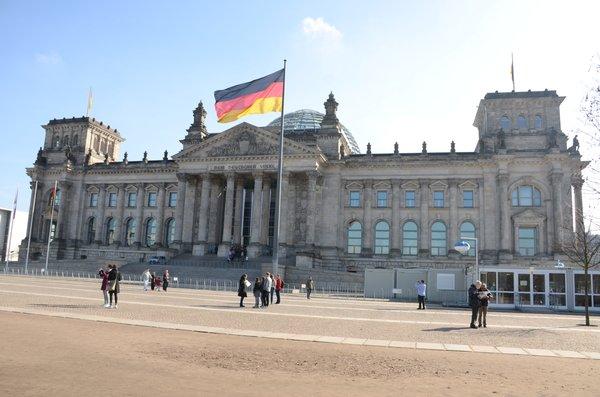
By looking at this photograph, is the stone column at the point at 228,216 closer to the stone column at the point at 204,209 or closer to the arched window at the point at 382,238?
the stone column at the point at 204,209

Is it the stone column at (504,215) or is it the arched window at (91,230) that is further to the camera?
the arched window at (91,230)

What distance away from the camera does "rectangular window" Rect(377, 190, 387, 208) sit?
64188 mm

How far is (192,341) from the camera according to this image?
562 inches

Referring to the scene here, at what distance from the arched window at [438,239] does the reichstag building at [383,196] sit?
12 cm

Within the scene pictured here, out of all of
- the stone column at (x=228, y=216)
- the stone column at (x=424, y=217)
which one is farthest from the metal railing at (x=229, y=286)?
the stone column at (x=424, y=217)

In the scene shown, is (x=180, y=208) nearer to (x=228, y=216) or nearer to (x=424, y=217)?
(x=228, y=216)

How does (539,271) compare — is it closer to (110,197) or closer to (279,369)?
(279,369)

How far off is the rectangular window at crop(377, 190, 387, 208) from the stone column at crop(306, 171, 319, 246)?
8.55m

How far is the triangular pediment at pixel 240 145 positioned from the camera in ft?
205

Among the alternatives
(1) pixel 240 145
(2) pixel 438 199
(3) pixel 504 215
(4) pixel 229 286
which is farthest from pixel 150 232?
(3) pixel 504 215

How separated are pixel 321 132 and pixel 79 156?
39532mm

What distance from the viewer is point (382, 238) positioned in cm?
6356

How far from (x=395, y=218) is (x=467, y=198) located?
9.17m

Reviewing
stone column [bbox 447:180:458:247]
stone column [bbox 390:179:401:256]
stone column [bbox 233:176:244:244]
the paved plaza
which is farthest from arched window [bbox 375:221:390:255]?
the paved plaza
